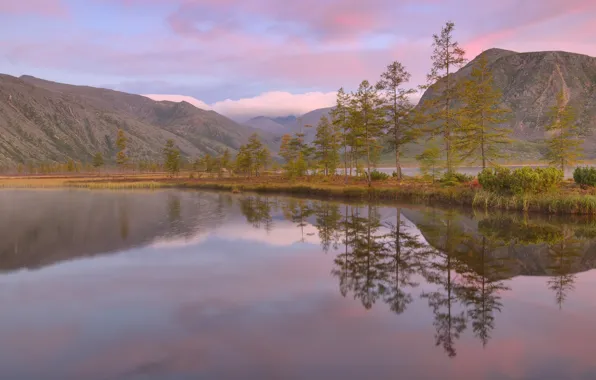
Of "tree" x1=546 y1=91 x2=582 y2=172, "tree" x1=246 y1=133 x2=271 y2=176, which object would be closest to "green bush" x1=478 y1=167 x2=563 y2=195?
"tree" x1=546 y1=91 x2=582 y2=172

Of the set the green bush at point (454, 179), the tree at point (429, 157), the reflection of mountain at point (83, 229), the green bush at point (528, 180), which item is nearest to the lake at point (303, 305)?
the reflection of mountain at point (83, 229)

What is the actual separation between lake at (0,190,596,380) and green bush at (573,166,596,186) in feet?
45.4

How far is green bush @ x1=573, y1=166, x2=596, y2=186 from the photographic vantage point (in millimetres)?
35500

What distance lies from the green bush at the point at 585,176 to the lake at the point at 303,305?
45.4 feet

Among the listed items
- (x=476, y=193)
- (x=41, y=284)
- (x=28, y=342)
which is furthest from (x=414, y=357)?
(x=476, y=193)

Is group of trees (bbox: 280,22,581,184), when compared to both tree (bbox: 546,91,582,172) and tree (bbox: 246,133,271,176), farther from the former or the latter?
tree (bbox: 246,133,271,176)

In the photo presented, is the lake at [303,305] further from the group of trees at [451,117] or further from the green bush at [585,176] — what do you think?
the group of trees at [451,117]

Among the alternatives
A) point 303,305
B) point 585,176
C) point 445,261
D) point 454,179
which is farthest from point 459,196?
point 303,305

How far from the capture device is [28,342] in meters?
9.84

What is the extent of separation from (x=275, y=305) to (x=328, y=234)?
519 inches

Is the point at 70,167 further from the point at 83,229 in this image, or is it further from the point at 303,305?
the point at 303,305

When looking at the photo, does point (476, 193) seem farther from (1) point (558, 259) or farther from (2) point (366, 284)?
(2) point (366, 284)

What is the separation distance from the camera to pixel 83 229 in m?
28.2

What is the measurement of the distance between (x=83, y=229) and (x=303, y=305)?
22.3m
